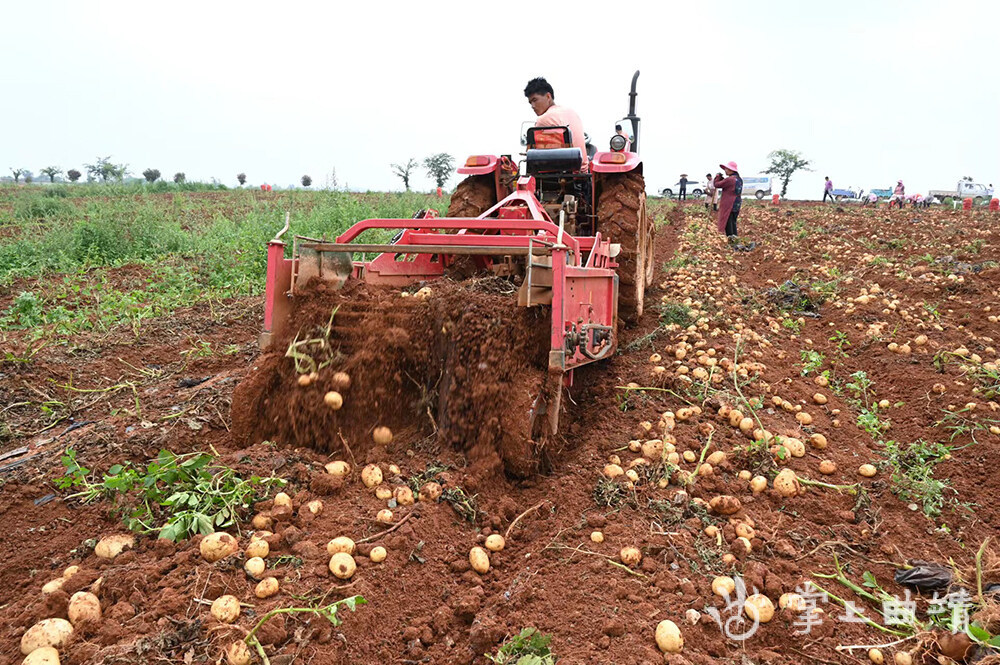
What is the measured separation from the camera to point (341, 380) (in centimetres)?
347

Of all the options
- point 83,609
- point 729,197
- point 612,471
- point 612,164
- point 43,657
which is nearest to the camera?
point 43,657

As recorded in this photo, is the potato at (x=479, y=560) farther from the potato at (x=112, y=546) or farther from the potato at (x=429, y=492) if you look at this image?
the potato at (x=112, y=546)

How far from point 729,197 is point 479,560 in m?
12.3

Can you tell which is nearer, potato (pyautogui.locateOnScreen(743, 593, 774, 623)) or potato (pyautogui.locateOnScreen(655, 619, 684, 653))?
potato (pyautogui.locateOnScreen(655, 619, 684, 653))

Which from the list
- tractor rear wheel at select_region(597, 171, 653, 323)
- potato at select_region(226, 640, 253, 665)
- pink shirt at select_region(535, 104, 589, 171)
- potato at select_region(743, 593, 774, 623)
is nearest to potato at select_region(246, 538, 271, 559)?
potato at select_region(226, 640, 253, 665)

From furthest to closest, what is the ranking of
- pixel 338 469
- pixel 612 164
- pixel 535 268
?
pixel 612 164 < pixel 535 268 < pixel 338 469

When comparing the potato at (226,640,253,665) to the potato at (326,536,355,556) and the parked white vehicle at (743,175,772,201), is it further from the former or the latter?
the parked white vehicle at (743,175,772,201)

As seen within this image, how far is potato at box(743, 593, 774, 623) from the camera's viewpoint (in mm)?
2240

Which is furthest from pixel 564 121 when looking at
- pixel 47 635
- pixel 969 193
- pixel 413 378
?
pixel 969 193

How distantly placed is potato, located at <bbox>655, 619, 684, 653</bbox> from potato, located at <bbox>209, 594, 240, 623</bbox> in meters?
1.48

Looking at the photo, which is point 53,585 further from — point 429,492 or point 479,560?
point 479,560

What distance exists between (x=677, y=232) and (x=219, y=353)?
12.9 m

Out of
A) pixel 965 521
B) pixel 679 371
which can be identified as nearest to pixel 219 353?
pixel 679 371

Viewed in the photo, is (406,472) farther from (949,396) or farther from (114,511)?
(949,396)
